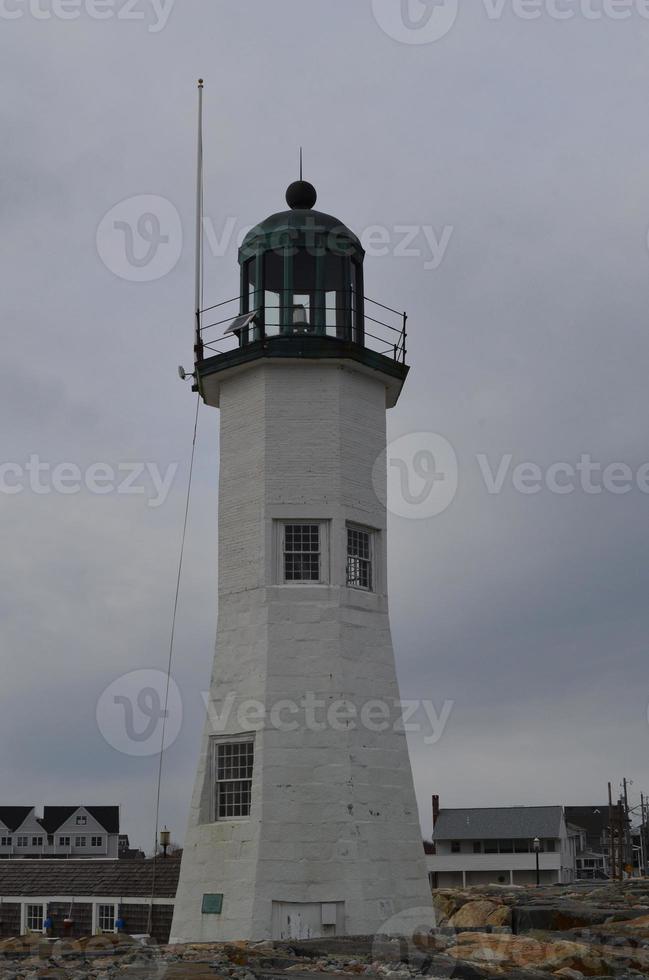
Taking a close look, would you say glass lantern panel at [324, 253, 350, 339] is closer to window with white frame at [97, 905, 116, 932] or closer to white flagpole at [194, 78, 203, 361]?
white flagpole at [194, 78, 203, 361]

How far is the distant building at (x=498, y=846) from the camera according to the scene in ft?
217

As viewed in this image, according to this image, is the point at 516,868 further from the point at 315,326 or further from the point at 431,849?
the point at 315,326

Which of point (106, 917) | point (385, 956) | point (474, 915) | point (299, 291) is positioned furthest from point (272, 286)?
point (106, 917)

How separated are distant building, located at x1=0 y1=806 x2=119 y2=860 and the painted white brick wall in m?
64.6

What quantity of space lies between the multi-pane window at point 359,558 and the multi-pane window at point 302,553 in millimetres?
602

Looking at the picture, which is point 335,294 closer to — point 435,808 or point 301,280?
point 301,280

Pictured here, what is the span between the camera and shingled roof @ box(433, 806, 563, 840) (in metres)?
70.1

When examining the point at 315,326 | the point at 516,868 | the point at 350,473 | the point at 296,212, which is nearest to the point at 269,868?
the point at 350,473

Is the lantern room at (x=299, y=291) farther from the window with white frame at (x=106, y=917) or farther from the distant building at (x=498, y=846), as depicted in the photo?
the distant building at (x=498, y=846)

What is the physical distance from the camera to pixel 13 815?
84.8 meters

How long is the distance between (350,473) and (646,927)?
8762 mm

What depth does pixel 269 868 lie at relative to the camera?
63.6 feet

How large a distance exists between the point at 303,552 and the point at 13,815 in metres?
70.5

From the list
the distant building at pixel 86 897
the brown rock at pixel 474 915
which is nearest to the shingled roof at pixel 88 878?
the distant building at pixel 86 897
